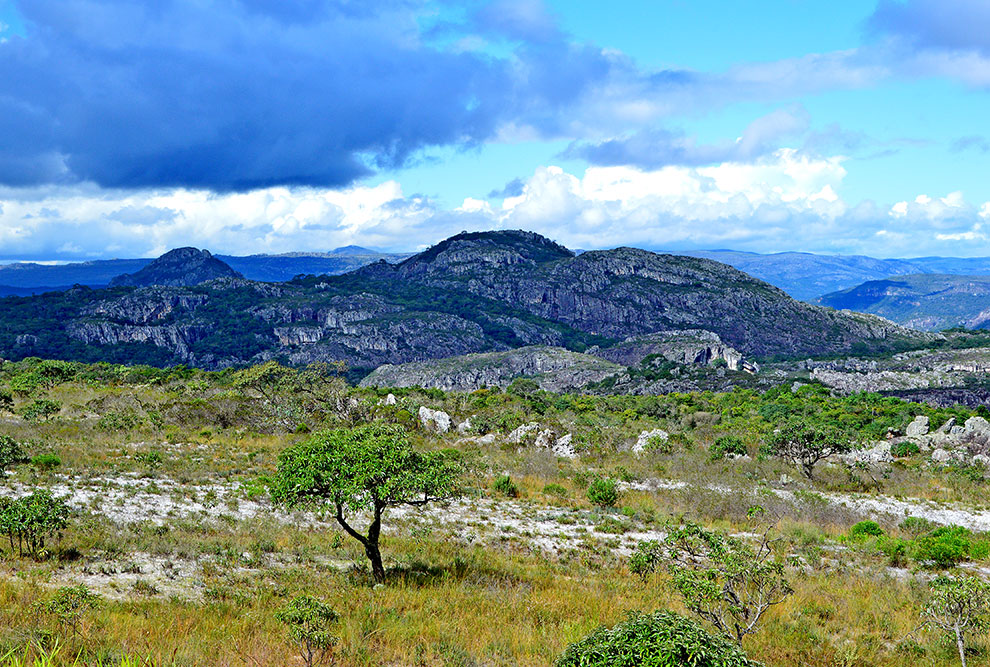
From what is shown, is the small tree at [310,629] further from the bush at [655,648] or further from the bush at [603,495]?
the bush at [603,495]

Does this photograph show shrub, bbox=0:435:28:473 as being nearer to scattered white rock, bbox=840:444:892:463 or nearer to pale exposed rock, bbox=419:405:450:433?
pale exposed rock, bbox=419:405:450:433

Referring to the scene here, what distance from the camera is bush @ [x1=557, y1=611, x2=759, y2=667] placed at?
259 inches

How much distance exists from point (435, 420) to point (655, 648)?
47269 millimetres

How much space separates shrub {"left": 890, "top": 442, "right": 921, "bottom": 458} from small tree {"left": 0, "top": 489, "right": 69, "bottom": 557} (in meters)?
52.9

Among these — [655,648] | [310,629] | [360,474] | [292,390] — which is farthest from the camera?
[292,390]

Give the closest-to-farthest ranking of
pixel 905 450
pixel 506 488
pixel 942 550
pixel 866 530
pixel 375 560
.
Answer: pixel 375 560
pixel 942 550
pixel 866 530
pixel 506 488
pixel 905 450

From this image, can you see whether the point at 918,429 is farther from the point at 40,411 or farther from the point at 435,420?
the point at 40,411

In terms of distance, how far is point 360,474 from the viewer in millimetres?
→ 13328

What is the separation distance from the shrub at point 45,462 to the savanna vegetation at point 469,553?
0.48 feet

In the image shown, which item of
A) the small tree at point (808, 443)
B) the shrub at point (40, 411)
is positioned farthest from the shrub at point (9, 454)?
the small tree at point (808, 443)

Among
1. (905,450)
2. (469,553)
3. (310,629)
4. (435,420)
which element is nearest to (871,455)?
(905,450)

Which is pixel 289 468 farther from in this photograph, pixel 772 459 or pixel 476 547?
pixel 772 459

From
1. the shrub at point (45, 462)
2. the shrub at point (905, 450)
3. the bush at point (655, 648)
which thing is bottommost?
the shrub at point (905, 450)

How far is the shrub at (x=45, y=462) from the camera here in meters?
25.6
